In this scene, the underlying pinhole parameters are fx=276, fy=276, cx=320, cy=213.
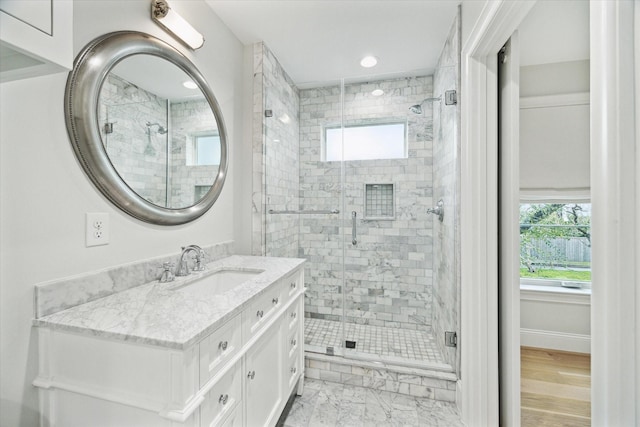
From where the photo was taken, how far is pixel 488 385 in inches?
59.2

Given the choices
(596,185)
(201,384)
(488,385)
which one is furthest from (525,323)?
(201,384)

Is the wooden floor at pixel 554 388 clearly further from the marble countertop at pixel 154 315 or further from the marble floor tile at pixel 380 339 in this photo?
the marble countertop at pixel 154 315

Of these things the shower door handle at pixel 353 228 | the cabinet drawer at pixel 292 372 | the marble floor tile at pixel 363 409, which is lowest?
the marble floor tile at pixel 363 409

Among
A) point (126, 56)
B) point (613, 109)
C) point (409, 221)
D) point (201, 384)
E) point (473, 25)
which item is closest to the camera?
point (613, 109)

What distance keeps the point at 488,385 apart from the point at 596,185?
132 centimetres

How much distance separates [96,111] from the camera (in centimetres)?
108

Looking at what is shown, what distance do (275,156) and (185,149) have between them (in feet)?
2.98

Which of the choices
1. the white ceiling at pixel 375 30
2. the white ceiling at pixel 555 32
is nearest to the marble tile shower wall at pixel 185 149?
the white ceiling at pixel 375 30

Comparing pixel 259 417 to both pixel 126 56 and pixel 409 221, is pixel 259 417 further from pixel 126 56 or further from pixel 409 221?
pixel 409 221

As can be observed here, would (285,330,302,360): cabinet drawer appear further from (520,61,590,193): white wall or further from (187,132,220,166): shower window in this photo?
(520,61,590,193): white wall

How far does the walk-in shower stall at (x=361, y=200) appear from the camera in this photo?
97.3 inches

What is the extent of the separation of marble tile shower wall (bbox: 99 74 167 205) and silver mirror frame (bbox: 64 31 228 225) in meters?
0.04

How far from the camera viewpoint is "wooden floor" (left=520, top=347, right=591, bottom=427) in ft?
5.38

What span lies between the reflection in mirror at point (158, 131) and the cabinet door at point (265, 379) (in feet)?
2.83
